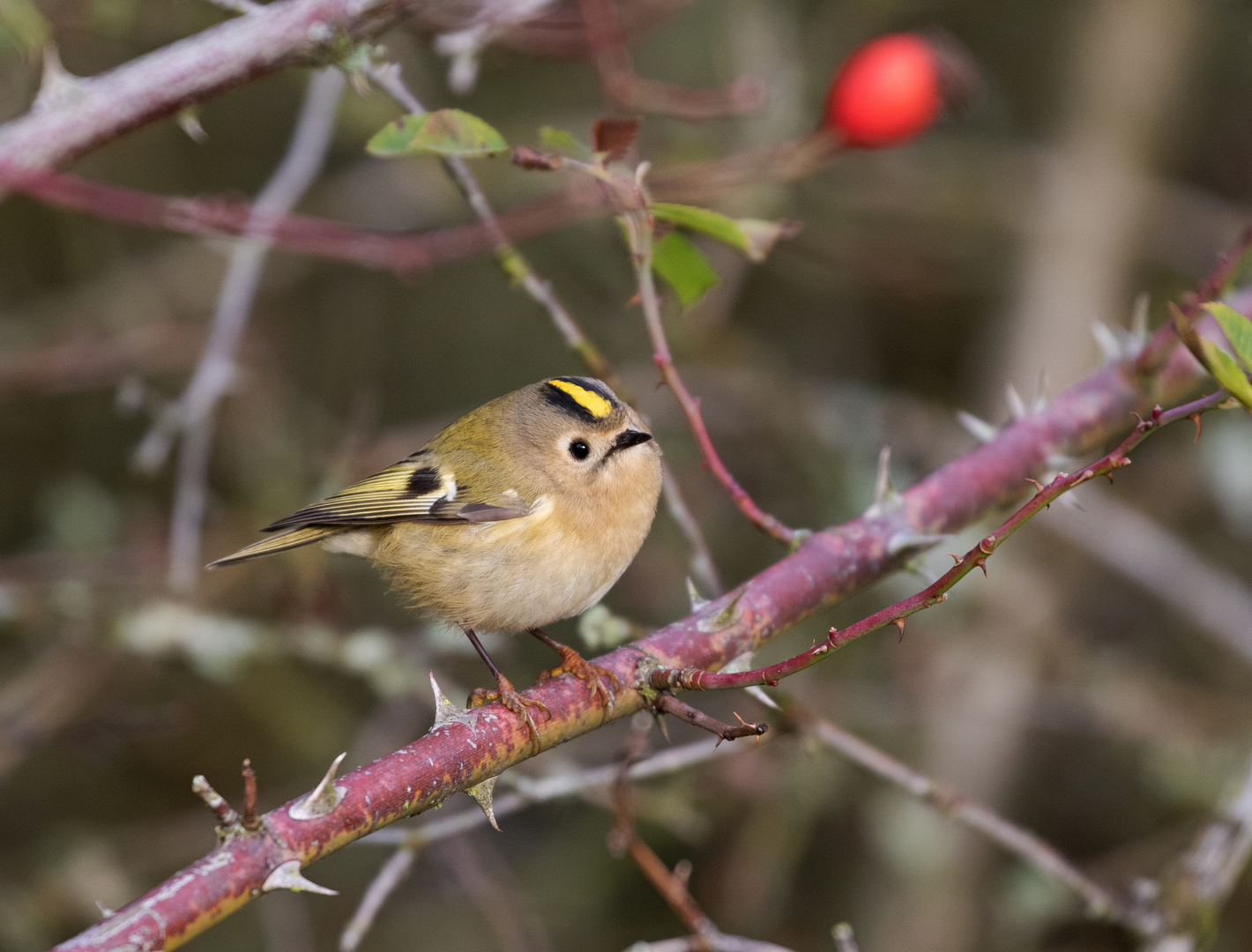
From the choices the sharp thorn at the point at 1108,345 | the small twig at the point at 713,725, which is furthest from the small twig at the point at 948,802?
the sharp thorn at the point at 1108,345

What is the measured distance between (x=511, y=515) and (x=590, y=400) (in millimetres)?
383

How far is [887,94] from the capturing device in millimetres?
2857

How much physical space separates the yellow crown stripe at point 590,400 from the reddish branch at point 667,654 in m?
0.84

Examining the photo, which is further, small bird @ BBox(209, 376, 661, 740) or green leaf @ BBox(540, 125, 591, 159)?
small bird @ BBox(209, 376, 661, 740)

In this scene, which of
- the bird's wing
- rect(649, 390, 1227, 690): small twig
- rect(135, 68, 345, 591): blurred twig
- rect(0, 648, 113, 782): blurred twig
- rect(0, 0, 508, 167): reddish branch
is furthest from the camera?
rect(0, 648, 113, 782): blurred twig

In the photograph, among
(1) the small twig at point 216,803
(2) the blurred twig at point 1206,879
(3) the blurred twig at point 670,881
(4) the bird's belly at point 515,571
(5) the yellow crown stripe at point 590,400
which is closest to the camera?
(1) the small twig at point 216,803

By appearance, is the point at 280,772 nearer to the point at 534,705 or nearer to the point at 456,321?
the point at 456,321

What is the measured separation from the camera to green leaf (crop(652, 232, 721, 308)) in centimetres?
221

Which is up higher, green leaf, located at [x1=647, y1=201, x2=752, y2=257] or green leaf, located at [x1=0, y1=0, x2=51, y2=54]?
green leaf, located at [x1=0, y1=0, x2=51, y2=54]

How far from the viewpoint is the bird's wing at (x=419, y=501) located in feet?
9.26

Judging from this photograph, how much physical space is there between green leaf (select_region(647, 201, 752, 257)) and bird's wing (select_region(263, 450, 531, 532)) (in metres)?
0.95

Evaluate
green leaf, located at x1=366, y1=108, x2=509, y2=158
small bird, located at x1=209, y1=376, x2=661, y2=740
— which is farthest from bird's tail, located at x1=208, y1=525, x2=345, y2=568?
green leaf, located at x1=366, y1=108, x2=509, y2=158

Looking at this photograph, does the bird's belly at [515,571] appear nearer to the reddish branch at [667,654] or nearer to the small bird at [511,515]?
the small bird at [511,515]

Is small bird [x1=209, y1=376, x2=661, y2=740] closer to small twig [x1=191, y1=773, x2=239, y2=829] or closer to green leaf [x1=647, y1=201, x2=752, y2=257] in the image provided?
green leaf [x1=647, y1=201, x2=752, y2=257]
